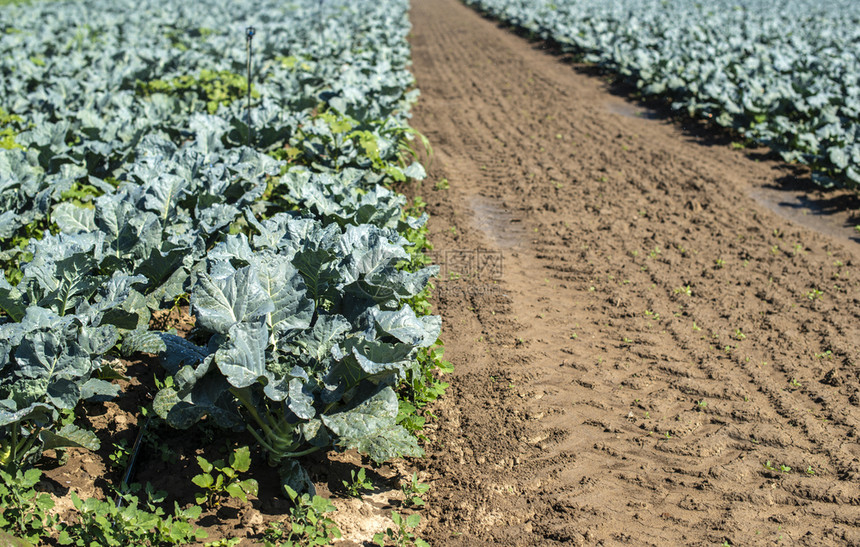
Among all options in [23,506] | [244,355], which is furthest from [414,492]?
[23,506]

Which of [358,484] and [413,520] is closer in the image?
[413,520]

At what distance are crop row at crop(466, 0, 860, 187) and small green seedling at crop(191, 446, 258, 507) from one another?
6919 mm

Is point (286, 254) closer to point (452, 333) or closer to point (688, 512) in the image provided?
point (452, 333)

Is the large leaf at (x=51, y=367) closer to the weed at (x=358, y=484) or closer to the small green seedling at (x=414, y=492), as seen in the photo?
the weed at (x=358, y=484)

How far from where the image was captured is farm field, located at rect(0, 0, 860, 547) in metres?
2.91

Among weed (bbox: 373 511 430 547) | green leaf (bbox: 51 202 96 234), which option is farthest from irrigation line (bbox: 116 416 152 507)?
green leaf (bbox: 51 202 96 234)

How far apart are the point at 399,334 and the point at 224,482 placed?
1.08 meters

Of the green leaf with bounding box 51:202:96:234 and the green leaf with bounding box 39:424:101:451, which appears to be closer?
the green leaf with bounding box 39:424:101:451

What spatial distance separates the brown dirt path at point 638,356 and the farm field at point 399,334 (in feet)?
0.07

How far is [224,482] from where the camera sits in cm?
305

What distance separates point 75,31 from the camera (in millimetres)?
13531

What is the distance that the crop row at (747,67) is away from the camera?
27.8ft

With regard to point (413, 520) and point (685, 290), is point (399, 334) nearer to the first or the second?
point (413, 520)

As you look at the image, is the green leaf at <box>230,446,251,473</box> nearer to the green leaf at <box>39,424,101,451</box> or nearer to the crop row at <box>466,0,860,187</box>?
the green leaf at <box>39,424,101,451</box>
